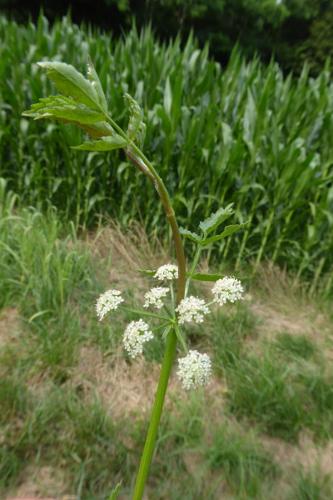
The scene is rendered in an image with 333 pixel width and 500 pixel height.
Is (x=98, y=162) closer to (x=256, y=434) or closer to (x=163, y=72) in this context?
(x=163, y=72)

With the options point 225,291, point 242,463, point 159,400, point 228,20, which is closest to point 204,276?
point 225,291

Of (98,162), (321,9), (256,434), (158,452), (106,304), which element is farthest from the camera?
(321,9)

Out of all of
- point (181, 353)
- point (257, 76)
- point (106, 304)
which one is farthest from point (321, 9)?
point (106, 304)

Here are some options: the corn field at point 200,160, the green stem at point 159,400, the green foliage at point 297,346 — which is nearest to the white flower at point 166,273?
the green stem at point 159,400

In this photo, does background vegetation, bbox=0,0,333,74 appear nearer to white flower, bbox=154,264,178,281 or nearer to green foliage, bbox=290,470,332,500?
green foliage, bbox=290,470,332,500

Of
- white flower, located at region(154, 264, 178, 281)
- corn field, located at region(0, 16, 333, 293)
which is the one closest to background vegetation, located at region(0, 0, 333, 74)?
corn field, located at region(0, 16, 333, 293)

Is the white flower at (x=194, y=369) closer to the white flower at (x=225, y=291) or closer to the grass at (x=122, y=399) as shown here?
the white flower at (x=225, y=291)
